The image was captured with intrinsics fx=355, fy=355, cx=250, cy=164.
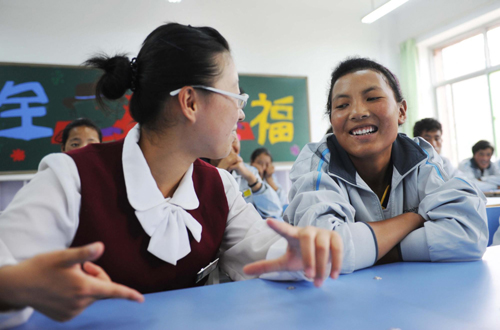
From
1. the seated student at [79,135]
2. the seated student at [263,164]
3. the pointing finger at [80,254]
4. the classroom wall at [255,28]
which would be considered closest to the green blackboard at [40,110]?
the classroom wall at [255,28]

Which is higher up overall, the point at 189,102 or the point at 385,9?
the point at 385,9

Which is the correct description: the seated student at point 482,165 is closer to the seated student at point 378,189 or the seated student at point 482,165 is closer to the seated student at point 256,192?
the seated student at point 256,192

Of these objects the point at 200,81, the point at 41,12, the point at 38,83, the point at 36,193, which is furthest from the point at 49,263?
the point at 41,12

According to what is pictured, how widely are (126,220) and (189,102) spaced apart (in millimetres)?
340

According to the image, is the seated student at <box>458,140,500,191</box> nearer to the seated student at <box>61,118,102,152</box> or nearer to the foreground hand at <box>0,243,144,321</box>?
the seated student at <box>61,118,102,152</box>

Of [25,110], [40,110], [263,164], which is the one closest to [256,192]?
[263,164]

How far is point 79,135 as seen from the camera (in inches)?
97.5

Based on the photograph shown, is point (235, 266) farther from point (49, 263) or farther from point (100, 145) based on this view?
point (49, 263)

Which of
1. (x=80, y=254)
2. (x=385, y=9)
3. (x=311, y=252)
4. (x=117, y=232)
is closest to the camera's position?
(x=80, y=254)

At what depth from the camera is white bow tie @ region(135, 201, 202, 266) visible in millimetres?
827

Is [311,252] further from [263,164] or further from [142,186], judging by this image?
[263,164]

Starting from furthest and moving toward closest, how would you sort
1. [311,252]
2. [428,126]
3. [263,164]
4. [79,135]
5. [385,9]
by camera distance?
[385,9] < [263,164] < [428,126] < [79,135] < [311,252]

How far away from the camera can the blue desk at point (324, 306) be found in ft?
1.82

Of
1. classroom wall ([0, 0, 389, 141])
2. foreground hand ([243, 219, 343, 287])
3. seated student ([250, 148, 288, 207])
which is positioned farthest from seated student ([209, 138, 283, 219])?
classroom wall ([0, 0, 389, 141])
